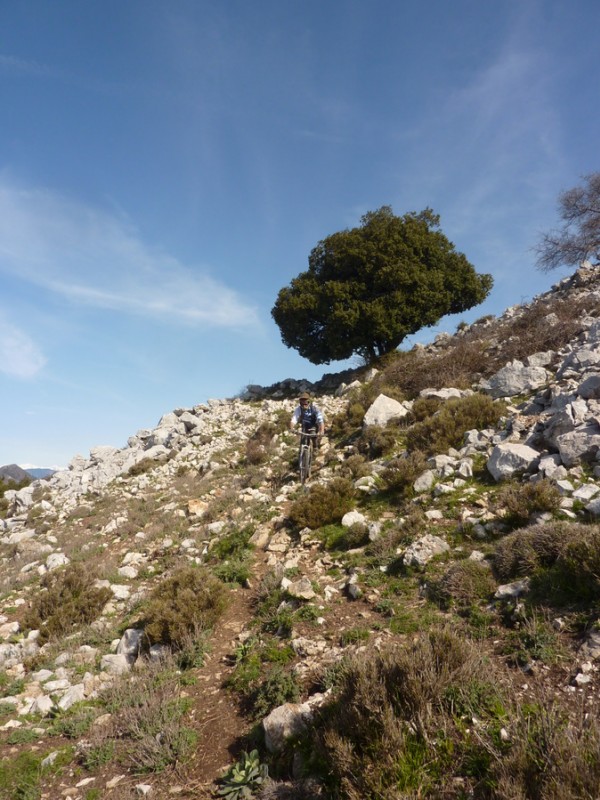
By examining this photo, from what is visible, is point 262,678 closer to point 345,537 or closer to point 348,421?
point 345,537

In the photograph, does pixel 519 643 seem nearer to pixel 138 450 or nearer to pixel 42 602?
pixel 42 602

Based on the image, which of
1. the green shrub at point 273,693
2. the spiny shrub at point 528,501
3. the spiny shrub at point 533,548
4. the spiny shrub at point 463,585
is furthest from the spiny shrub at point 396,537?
the green shrub at point 273,693

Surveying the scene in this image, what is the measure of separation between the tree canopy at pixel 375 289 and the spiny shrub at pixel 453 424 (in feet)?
41.0

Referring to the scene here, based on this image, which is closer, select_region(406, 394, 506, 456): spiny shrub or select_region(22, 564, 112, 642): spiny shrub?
select_region(22, 564, 112, 642): spiny shrub

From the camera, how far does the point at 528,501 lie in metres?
6.56

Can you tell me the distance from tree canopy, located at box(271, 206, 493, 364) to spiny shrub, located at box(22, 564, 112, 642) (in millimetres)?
17755

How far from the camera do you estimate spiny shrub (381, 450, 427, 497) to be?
344 inches

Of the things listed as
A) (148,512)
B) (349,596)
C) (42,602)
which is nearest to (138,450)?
(148,512)

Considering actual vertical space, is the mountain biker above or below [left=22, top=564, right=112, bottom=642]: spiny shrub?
above

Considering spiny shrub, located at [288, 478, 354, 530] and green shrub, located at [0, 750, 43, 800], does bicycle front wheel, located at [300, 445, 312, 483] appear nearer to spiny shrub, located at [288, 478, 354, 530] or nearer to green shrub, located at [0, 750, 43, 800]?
spiny shrub, located at [288, 478, 354, 530]

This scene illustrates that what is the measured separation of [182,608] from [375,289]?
833 inches

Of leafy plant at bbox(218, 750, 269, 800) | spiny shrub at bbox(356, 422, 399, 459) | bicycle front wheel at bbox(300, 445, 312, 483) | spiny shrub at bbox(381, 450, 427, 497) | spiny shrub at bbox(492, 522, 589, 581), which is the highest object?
spiny shrub at bbox(356, 422, 399, 459)

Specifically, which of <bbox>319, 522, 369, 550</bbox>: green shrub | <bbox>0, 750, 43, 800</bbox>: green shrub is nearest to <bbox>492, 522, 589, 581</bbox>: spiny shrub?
<bbox>319, 522, 369, 550</bbox>: green shrub

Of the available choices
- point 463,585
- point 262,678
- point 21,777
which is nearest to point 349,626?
point 262,678
